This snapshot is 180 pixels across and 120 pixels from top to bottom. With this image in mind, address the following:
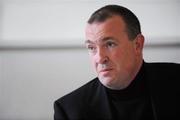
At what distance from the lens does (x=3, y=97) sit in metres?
1.48

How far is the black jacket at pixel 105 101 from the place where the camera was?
4.05ft

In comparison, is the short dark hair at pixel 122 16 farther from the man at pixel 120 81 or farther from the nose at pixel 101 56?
the nose at pixel 101 56

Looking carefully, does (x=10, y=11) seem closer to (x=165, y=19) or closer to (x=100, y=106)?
Answer: (x=100, y=106)

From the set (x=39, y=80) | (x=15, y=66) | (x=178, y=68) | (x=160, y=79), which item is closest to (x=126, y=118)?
(x=160, y=79)

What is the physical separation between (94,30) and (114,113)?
366mm

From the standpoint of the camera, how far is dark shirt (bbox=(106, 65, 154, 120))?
4.06 ft

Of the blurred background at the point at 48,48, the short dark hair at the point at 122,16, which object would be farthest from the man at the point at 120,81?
the blurred background at the point at 48,48

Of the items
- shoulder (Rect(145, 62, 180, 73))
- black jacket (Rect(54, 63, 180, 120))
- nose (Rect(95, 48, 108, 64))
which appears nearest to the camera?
nose (Rect(95, 48, 108, 64))

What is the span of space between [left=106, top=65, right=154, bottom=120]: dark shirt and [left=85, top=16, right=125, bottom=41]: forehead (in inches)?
9.7

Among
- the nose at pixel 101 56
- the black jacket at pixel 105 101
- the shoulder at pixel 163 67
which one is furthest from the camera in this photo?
the shoulder at pixel 163 67

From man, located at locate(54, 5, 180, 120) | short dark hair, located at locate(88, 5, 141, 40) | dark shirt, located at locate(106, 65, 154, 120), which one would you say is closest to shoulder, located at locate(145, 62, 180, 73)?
man, located at locate(54, 5, 180, 120)

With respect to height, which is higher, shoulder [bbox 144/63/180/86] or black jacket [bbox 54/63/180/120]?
shoulder [bbox 144/63/180/86]

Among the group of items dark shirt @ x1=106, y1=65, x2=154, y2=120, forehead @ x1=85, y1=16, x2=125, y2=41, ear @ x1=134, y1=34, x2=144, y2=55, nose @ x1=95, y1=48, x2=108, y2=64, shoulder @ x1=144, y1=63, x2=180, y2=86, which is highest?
forehead @ x1=85, y1=16, x2=125, y2=41

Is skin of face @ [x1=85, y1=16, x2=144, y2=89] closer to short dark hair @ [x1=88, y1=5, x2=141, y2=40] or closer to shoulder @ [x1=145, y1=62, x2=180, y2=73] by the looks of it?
short dark hair @ [x1=88, y1=5, x2=141, y2=40]
